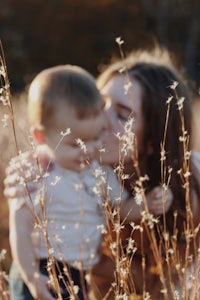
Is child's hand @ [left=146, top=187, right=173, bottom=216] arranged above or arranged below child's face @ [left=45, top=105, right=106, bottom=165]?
below

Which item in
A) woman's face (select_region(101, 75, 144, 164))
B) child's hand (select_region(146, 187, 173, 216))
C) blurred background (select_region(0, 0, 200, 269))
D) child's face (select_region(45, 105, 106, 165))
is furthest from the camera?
blurred background (select_region(0, 0, 200, 269))

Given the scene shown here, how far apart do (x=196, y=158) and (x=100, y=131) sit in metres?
0.50

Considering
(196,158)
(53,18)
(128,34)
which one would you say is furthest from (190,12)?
(196,158)

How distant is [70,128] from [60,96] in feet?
0.48

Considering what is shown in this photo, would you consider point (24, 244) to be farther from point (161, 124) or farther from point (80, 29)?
point (80, 29)

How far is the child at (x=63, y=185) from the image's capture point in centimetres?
300

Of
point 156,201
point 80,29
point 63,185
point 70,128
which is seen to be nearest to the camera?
point 156,201

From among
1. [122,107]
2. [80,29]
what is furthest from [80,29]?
[122,107]

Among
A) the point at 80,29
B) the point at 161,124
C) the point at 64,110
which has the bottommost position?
the point at 161,124

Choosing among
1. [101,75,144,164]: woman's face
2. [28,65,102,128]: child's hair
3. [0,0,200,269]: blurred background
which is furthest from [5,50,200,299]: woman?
[0,0,200,269]: blurred background

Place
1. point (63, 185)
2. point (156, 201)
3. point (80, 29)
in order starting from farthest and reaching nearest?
point (80, 29) → point (63, 185) → point (156, 201)

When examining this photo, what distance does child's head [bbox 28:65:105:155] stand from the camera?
10.0 feet

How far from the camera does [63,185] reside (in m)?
3.15

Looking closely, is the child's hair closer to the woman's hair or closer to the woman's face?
the woman's face
